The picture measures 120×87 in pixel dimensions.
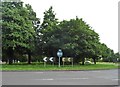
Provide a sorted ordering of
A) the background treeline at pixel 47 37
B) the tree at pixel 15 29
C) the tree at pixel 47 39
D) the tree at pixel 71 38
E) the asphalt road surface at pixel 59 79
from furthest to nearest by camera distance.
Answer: the tree at pixel 47 39 → the tree at pixel 71 38 → the background treeline at pixel 47 37 → the tree at pixel 15 29 → the asphalt road surface at pixel 59 79

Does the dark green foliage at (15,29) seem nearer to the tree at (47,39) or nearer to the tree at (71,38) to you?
the tree at (47,39)

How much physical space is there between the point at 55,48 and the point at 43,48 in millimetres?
2785

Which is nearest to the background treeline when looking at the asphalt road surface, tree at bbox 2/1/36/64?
tree at bbox 2/1/36/64

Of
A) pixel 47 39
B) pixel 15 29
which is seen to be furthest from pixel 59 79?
pixel 47 39

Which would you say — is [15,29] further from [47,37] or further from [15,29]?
[47,37]

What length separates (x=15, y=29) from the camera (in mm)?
42438

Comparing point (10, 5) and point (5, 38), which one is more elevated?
point (10, 5)

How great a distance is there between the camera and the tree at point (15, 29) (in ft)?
137

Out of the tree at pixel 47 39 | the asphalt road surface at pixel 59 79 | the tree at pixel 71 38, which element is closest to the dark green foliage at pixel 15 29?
the tree at pixel 47 39

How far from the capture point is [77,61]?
1997 inches

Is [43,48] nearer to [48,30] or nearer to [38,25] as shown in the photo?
[48,30]

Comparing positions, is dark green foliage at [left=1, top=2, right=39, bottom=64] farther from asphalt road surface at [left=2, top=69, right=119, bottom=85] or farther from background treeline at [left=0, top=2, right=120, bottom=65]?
asphalt road surface at [left=2, top=69, right=119, bottom=85]

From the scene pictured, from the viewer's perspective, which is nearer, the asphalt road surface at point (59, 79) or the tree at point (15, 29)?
the asphalt road surface at point (59, 79)

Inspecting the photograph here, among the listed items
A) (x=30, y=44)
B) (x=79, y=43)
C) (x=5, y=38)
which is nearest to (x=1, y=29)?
(x=5, y=38)
